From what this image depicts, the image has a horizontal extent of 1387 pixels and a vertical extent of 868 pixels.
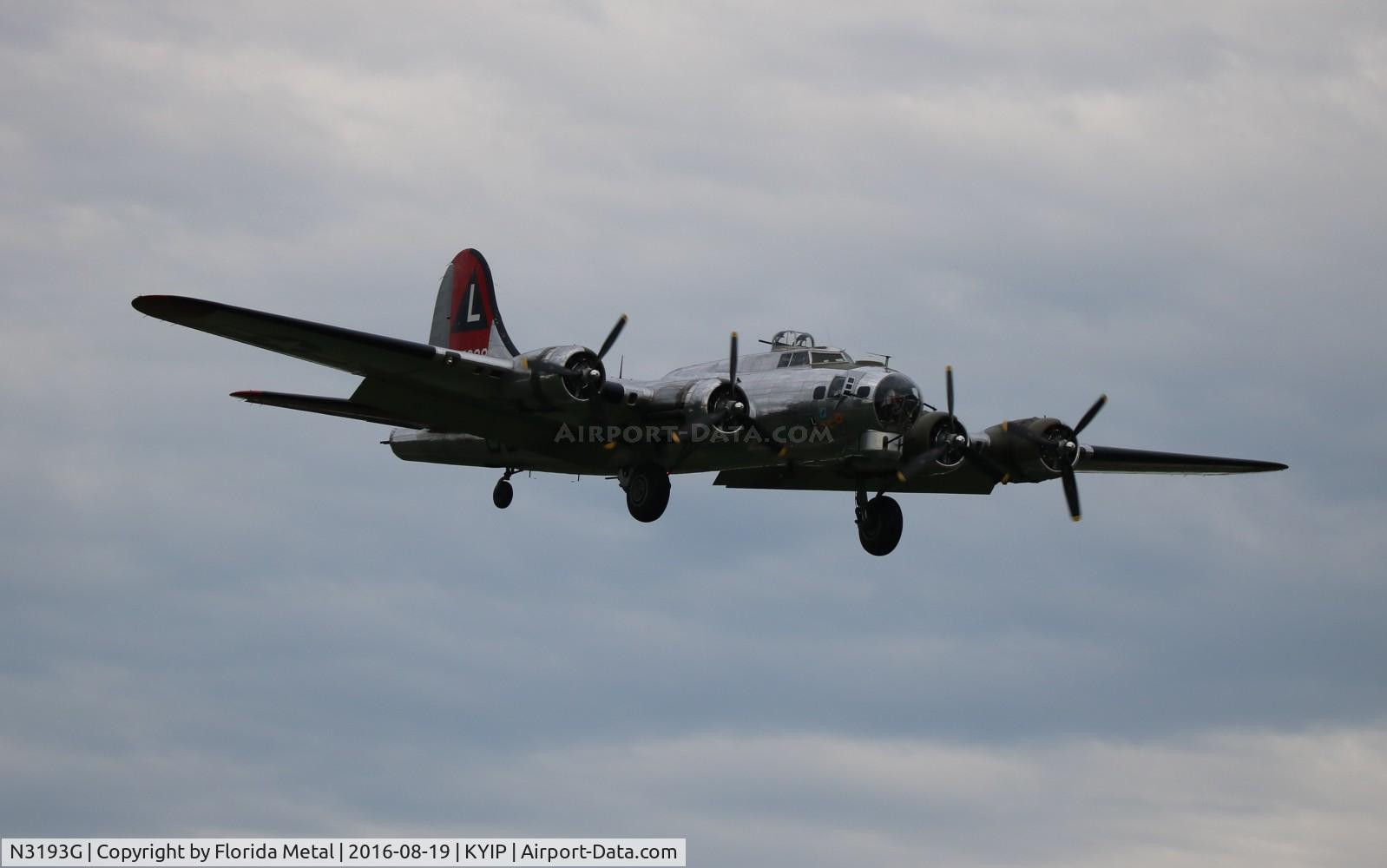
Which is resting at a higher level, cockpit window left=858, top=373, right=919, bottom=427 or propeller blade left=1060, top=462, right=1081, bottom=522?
cockpit window left=858, top=373, right=919, bottom=427

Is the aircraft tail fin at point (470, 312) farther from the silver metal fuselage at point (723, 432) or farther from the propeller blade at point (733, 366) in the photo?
the propeller blade at point (733, 366)

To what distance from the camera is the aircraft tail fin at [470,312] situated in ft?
119

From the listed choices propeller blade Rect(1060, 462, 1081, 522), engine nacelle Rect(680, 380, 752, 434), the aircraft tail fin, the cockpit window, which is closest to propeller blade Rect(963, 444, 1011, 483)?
propeller blade Rect(1060, 462, 1081, 522)

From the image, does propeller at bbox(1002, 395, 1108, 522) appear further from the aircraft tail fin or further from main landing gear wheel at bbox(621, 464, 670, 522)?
the aircraft tail fin

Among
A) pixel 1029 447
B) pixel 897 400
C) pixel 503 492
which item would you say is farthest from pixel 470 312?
pixel 1029 447

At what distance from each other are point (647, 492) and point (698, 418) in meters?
2.05

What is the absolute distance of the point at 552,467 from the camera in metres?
33.3

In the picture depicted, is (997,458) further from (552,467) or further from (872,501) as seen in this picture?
(552,467)

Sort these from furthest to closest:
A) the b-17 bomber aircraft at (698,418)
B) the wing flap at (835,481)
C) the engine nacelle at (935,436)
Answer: the wing flap at (835,481)
the engine nacelle at (935,436)
the b-17 bomber aircraft at (698,418)

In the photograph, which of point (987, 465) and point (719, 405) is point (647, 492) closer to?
point (719, 405)

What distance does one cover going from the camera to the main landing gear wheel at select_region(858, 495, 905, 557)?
32.3 m

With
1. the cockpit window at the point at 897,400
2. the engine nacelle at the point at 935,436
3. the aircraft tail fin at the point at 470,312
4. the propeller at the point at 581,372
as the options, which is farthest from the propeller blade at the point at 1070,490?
the aircraft tail fin at the point at 470,312

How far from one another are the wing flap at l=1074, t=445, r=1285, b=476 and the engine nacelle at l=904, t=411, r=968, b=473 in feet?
12.5

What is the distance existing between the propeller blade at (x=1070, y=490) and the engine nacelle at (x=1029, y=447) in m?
0.14
